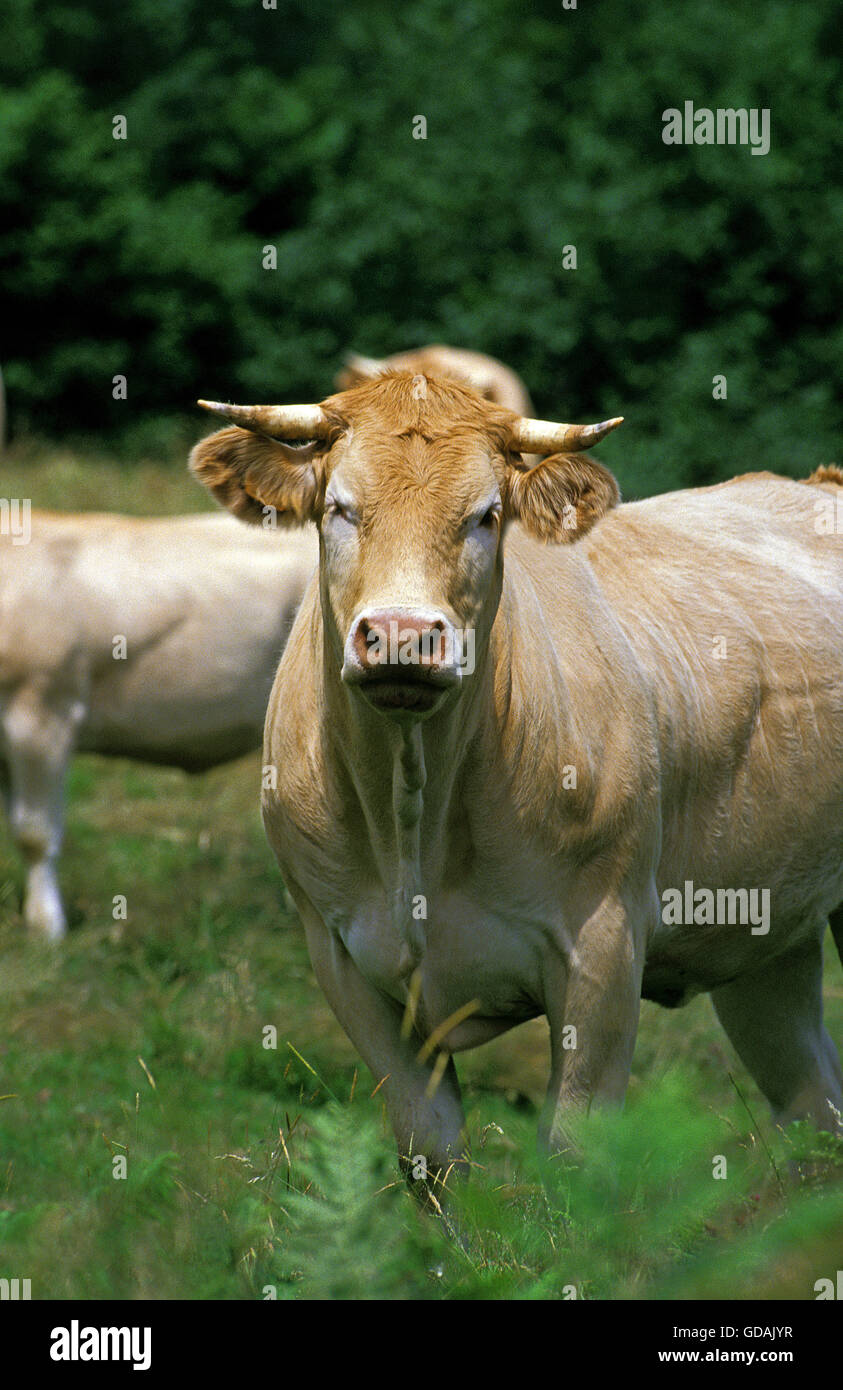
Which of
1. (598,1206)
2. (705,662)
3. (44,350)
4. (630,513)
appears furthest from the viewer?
(44,350)

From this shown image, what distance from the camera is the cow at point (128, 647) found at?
26.3 ft

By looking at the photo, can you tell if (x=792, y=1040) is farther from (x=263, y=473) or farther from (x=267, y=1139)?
(x=263, y=473)

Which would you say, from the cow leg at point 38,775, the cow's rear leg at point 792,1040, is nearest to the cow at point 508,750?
the cow's rear leg at point 792,1040

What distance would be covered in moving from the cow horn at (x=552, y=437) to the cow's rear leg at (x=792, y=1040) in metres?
2.09

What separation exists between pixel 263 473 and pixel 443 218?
17916mm

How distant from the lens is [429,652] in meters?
3.10

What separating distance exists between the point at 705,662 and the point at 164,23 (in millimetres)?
23210

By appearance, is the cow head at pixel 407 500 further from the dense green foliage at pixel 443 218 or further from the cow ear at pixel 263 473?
the dense green foliage at pixel 443 218

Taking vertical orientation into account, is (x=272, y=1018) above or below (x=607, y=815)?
below

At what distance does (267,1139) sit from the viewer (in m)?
3.90

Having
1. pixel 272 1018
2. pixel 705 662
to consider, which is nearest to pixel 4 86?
pixel 272 1018

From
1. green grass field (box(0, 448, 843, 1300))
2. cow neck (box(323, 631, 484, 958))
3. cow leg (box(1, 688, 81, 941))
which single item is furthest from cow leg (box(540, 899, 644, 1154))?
cow leg (box(1, 688, 81, 941))

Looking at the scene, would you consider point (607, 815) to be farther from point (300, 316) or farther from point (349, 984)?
point (300, 316)

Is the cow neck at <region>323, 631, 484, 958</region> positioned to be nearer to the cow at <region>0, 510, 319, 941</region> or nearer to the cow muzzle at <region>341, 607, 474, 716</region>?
the cow muzzle at <region>341, 607, 474, 716</region>
